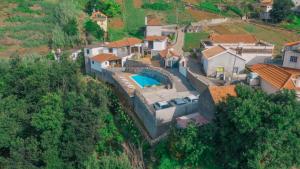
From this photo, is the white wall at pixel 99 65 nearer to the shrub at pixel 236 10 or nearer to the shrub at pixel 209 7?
the shrub at pixel 209 7

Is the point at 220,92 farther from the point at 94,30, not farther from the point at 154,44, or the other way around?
the point at 94,30

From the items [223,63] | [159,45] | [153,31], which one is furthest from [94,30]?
[223,63]

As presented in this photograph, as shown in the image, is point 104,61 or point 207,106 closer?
point 207,106

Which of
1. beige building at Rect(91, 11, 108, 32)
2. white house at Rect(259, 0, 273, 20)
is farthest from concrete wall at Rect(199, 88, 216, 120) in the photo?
white house at Rect(259, 0, 273, 20)

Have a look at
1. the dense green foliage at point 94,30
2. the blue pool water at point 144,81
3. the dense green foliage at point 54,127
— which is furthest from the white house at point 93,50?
the dense green foliage at point 54,127

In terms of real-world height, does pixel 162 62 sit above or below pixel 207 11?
below

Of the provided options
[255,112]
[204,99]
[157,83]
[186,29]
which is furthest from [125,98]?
[186,29]

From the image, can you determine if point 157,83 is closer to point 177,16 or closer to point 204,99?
point 204,99
